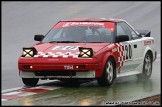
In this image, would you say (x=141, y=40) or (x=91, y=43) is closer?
(x=91, y=43)

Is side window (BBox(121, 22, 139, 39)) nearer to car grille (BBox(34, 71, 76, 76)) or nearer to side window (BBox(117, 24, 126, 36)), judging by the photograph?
side window (BBox(117, 24, 126, 36))

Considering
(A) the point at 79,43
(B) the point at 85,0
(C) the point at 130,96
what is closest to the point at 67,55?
(A) the point at 79,43

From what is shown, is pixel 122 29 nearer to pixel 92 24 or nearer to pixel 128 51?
pixel 128 51

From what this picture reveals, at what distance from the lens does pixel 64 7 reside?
30.7 m

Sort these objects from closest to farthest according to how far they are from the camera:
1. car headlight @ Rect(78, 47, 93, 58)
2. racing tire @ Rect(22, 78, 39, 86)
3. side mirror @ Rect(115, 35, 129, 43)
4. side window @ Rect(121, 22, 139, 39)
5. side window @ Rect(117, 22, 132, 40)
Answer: car headlight @ Rect(78, 47, 93, 58)
racing tire @ Rect(22, 78, 39, 86)
side mirror @ Rect(115, 35, 129, 43)
side window @ Rect(117, 22, 132, 40)
side window @ Rect(121, 22, 139, 39)

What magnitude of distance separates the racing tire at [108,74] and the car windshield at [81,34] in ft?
2.05

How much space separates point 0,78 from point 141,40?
318cm

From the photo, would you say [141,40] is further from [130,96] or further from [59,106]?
[59,106]

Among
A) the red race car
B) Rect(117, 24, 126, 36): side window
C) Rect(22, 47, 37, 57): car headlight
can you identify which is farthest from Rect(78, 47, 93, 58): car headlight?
Rect(117, 24, 126, 36): side window

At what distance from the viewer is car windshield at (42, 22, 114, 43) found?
13102 mm

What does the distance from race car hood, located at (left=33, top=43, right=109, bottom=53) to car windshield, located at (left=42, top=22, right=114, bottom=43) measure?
0.92 ft

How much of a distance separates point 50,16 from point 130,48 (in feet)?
48.6

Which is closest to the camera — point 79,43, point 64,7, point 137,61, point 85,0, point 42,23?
point 79,43

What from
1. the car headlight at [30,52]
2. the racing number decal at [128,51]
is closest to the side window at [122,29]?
the racing number decal at [128,51]
